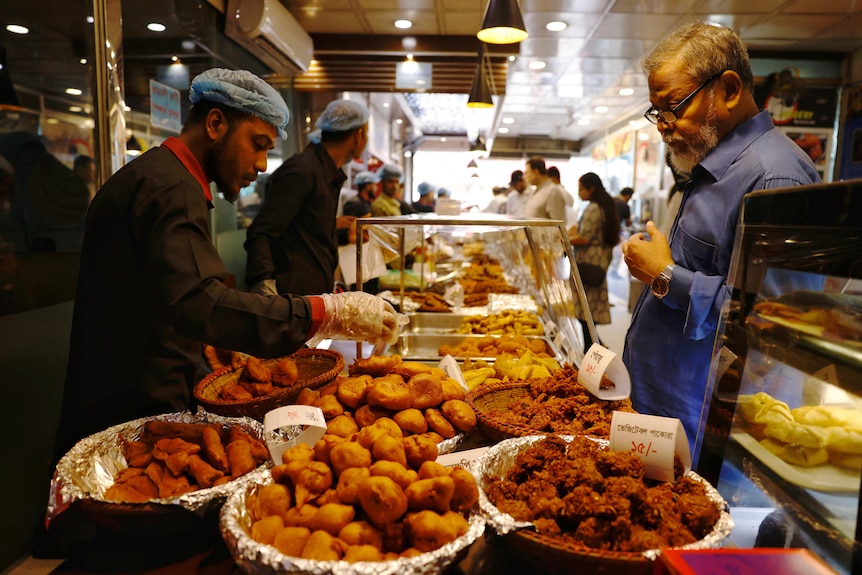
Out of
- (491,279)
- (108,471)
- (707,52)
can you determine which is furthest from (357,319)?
(491,279)

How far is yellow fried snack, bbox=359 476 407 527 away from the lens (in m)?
0.98

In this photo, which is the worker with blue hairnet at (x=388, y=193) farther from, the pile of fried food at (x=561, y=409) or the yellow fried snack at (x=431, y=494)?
the yellow fried snack at (x=431, y=494)

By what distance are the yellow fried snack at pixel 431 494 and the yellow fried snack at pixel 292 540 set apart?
0.18 meters

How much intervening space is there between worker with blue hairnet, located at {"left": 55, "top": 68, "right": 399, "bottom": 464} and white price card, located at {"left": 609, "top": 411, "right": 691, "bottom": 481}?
0.80m

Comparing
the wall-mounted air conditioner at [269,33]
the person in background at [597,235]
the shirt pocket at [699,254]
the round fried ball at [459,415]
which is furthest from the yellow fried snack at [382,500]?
the person in background at [597,235]

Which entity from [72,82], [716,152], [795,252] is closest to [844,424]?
[795,252]

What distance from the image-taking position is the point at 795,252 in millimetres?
1055

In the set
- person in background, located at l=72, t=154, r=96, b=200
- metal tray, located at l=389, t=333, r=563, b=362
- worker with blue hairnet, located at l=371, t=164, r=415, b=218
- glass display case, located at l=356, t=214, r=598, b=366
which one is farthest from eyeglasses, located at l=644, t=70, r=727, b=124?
worker with blue hairnet, located at l=371, t=164, r=415, b=218

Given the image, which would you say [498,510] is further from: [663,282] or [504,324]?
[504,324]

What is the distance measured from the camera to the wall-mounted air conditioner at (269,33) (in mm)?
4977

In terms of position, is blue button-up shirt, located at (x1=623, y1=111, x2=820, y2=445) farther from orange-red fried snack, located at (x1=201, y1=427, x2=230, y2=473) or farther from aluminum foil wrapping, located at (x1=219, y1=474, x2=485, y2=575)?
orange-red fried snack, located at (x1=201, y1=427, x2=230, y2=473)

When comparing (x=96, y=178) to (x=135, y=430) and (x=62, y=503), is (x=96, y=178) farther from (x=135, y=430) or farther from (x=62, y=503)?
(x=62, y=503)

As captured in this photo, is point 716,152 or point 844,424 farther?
point 716,152

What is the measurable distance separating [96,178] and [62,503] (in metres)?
2.27
